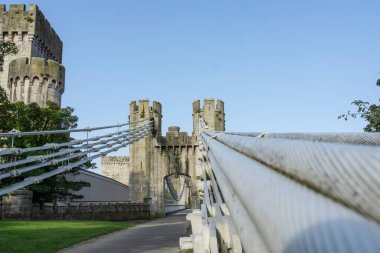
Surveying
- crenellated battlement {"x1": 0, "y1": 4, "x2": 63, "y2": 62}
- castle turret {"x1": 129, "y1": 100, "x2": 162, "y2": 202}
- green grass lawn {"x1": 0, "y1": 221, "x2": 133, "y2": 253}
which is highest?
crenellated battlement {"x1": 0, "y1": 4, "x2": 63, "y2": 62}

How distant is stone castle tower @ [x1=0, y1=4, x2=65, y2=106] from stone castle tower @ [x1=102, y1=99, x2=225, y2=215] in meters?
6.04

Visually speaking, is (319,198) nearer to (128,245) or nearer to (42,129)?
(128,245)

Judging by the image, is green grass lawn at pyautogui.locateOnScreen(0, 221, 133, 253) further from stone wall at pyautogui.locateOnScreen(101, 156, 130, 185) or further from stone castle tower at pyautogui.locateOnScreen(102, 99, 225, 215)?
stone wall at pyautogui.locateOnScreen(101, 156, 130, 185)

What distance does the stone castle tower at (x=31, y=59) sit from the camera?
94.8 feet

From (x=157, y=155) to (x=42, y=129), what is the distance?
9.07m

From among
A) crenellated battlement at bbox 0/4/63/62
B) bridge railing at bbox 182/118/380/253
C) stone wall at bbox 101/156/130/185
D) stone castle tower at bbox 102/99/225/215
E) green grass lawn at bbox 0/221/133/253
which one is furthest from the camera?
stone wall at bbox 101/156/130/185

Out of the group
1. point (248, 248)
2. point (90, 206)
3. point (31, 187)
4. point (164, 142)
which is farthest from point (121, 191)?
point (248, 248)

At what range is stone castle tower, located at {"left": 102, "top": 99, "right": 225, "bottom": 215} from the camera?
27.1 meters


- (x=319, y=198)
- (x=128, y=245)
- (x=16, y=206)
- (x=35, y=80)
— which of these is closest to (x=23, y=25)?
(x=35, y=80)

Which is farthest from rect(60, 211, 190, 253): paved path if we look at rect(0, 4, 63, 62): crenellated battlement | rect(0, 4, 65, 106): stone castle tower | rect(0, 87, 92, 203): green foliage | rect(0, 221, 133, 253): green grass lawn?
rect(0, 4, 63, 62): crenellated battlement

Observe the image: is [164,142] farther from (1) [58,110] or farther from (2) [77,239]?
(2) [77,239]

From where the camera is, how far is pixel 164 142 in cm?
2788

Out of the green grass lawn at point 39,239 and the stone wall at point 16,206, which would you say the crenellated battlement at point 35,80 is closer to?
the stone wall at point 16,206

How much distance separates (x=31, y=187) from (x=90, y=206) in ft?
12.5
